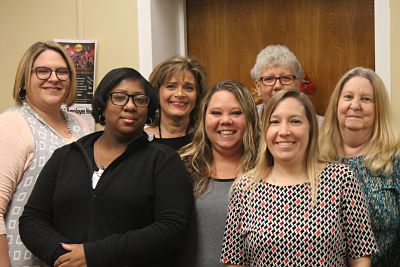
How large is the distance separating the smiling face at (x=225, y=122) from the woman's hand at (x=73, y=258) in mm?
711

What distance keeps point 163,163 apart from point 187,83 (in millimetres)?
697

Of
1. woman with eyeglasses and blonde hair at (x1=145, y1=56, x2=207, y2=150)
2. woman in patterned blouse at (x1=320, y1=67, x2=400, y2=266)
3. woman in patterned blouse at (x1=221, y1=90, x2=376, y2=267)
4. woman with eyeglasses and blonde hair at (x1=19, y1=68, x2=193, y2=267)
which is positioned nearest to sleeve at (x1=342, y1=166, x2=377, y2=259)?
woman in patterned blouse at (x1=221, y1=90, x2=376, y2=267)

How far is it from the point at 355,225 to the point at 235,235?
1.38 ft

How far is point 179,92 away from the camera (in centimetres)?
247

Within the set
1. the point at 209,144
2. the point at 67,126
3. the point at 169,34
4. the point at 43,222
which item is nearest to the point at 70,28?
the point at 169,34

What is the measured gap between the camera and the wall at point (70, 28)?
3.34m

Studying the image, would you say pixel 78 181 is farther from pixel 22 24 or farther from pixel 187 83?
pixel 22 24

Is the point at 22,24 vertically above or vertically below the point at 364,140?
above

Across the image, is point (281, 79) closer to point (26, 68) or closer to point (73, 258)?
point (26, 68)

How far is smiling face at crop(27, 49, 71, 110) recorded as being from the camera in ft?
7.55

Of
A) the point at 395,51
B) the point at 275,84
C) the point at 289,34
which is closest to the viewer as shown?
the point at 275,84

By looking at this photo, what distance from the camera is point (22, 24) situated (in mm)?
3541

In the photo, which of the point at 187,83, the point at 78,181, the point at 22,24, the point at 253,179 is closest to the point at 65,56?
the point at 187,83

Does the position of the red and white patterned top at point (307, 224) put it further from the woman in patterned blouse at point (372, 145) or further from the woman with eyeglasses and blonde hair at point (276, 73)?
the woman with eyeglasses and blonde hair at point (276, 73)
